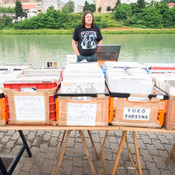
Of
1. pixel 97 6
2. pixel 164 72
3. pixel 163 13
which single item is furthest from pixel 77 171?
pixel 97 6

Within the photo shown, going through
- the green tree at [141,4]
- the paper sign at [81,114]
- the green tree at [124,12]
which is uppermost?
the green tree at [141,4]

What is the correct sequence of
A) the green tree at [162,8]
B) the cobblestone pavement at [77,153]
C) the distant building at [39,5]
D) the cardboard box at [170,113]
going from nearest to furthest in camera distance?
the cardboard box at [170,113] < the cobblestone pavement at [77,153] < the green tree at [162,8] < the distant building at [39,5]

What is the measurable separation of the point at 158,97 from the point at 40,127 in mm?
1052

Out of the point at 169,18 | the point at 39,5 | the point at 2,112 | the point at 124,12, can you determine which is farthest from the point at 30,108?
the point at 39,5

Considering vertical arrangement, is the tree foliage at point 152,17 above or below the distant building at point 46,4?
below

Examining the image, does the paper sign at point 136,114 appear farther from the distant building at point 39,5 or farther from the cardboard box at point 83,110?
the distant building at point 39,5

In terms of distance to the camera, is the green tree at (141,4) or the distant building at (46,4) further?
the distant building at (46,4)

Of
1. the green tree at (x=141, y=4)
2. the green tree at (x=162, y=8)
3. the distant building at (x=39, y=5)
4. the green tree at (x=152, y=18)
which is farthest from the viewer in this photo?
the distant building at (x=39, y=5)

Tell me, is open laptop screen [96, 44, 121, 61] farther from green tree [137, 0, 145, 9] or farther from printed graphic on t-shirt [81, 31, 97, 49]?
green tree [137, 0, 145, 9]

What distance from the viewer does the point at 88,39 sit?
346cm

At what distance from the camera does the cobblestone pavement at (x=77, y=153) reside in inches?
87.6

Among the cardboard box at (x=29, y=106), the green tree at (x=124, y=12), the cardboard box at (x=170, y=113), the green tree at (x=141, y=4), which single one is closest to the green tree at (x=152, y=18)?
the green tree at (x=124, y=12)

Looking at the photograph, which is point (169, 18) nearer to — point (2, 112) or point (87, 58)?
point (87, 58)

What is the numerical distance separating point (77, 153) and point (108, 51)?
2.29 metres
